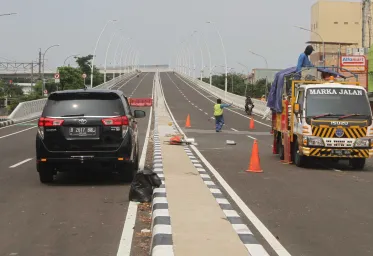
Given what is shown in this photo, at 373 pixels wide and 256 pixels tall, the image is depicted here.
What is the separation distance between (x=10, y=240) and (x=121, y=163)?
473 cm

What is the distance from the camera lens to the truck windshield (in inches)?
644

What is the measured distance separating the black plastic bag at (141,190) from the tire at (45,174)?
251cm

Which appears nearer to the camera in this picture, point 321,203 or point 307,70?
point 321,203

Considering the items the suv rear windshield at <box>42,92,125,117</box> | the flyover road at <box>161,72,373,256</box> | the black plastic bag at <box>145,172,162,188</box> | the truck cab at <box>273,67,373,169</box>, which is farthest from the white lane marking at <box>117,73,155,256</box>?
the truck cab at <box>273,67,373,169</box>

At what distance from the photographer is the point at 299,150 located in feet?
54.5

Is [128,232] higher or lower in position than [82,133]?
lower

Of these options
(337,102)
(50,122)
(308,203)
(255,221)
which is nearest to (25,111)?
(337,102)

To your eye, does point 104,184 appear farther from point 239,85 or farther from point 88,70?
point 239,85

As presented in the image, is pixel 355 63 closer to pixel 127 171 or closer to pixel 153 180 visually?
pixel 127 171

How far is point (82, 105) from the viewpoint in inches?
474

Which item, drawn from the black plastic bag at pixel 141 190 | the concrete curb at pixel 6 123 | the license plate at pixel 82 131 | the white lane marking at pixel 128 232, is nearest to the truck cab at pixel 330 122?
the license plate at pixel 82 131

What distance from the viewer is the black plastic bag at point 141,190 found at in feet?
33.6

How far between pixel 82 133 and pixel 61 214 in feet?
9.53

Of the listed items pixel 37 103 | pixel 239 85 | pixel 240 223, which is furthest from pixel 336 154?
pixel 239 85
